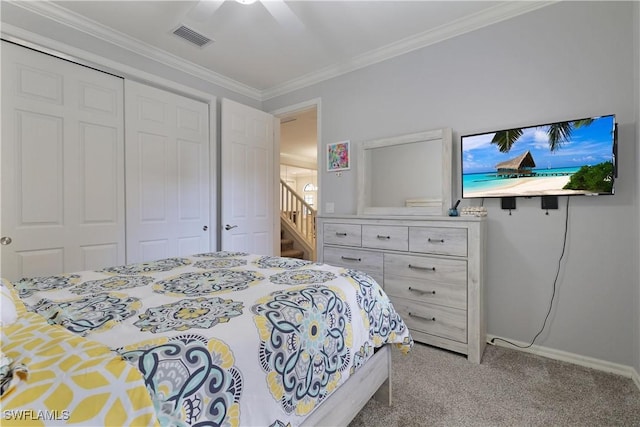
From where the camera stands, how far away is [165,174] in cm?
293

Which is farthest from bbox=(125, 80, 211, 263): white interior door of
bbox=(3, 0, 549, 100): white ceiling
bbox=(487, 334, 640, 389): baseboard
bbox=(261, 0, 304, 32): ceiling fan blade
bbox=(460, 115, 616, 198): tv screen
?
bbox=(487, 334, 640, 389): baseboard

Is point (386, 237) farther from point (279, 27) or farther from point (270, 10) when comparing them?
point (279, 27)

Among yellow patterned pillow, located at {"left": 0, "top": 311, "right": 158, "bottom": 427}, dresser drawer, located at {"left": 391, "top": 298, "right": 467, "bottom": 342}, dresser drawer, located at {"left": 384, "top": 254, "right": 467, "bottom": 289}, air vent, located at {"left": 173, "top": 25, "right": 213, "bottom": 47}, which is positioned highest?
air vent, located at {"left": 173, "top": 25, "right": 213, "bottom": 47}

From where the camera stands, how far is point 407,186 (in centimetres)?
263

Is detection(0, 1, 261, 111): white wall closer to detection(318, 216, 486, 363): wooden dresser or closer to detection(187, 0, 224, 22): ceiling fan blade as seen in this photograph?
detection(187, 0, 224, 22): ceiling fan blade

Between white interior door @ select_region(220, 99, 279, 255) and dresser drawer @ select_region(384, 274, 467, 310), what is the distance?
1.73m

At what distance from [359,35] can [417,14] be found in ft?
1.65

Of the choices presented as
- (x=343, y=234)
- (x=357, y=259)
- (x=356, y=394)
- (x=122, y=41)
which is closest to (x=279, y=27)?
(x=122, y=41)

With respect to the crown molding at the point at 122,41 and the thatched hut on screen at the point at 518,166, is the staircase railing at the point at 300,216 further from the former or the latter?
the thatched hut on screen at the point at 518,166

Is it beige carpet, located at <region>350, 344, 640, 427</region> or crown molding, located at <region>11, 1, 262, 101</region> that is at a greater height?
crown molding, located at <region>11, 1, 262, 101</region>

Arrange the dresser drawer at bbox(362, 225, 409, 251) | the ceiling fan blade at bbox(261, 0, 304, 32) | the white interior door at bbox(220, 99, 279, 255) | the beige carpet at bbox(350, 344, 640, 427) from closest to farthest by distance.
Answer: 1. the beige carpet at bbox(350, 344, 640, 427)
2. the ceiling fan blade at bbox(261, 0, 304, 32)
3. the dresser drawer at bbox(362, 225, 409, 251)
4. the white interior door at bbox(220, 99, 279, 255)

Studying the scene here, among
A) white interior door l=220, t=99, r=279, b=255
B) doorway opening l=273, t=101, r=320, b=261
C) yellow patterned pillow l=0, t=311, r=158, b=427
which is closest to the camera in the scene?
yellow patterned pillow l=0, t=311, r=158, b=427

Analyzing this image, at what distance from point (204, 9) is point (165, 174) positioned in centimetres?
160

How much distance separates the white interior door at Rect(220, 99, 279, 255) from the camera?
127 inches
